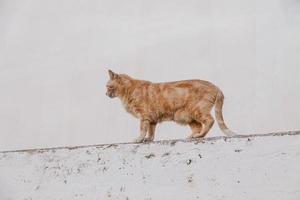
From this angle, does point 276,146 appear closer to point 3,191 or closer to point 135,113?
point 135,113

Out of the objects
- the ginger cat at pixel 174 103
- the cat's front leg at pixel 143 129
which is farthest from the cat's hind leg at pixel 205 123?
the cat's front leg at pixel 143 129

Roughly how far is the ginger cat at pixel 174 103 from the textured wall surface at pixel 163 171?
97mm

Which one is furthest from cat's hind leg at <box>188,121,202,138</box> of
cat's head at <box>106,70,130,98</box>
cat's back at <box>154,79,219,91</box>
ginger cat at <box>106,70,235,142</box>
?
cat's head at <box>106,70,130,98</box>

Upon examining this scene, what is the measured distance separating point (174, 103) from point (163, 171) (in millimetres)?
216

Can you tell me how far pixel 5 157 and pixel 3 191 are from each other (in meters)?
0.10

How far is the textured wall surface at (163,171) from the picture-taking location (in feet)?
5.46

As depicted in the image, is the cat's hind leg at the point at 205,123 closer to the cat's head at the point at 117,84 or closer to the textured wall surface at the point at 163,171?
the textured wall surface at the point at 163,171

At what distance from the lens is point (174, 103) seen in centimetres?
187

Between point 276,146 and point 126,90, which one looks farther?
point 126,90

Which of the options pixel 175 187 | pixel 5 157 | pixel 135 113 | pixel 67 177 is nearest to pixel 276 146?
pixel 175 187

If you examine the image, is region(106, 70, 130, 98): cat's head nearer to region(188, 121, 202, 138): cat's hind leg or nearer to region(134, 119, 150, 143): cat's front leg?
region(134, 119, 150, 143): cat's front leg

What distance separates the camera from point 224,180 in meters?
1.70

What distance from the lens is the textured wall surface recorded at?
1.66 meters

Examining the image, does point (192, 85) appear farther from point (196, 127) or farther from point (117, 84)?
point (117, 84)
